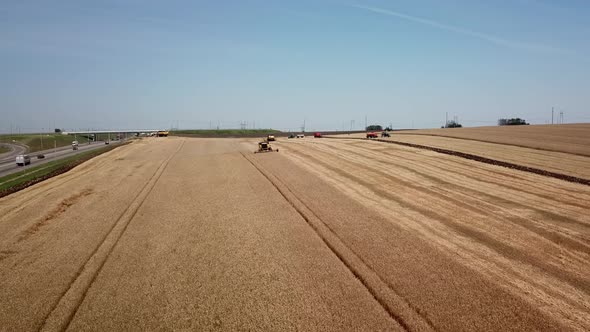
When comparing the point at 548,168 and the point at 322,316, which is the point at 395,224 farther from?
the point at 548,168

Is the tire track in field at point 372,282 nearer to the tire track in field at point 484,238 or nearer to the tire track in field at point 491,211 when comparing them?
the tire track in field at point 484,238

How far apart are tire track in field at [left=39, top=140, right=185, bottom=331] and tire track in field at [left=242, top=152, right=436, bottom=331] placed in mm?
7537

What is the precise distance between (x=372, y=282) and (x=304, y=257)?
2703mm

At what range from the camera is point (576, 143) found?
4356cm

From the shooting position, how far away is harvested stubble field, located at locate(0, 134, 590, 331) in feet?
30.4

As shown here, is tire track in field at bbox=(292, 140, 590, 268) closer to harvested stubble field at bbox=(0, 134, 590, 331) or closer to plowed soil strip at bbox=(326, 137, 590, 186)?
harvested stubble field at bbox=(0, 134, 590, 331)

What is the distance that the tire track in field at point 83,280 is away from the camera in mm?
9266

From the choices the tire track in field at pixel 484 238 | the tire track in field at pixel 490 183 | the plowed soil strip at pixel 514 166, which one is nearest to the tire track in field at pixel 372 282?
the tire track in field at pixel 484 238

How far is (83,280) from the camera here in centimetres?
1146

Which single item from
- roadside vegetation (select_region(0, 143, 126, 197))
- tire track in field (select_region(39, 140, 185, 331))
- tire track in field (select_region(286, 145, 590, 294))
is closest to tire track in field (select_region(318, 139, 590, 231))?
tire track in field (select_region(286, 145, 590, 294))

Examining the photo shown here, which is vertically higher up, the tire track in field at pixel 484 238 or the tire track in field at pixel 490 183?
the tire track in field at pixel 490 183

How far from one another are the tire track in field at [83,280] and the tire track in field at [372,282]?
7537mm

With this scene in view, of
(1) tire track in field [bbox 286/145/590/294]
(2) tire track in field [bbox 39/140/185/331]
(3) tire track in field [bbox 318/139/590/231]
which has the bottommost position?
(2) tire track in field [bbox 39/140/185/331]

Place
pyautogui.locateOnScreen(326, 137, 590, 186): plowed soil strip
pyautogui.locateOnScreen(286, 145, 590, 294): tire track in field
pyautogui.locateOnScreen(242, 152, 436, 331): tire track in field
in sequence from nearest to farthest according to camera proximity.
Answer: pyautogui.locateOnScreen(242, 152, 436, 331): tire track in field → pyautogui.locateOnScreen(286, 145, 590, 294): tire track in field → pyautogui.locateOnScreen(326, 137, 590, 186): plowed soil strip
